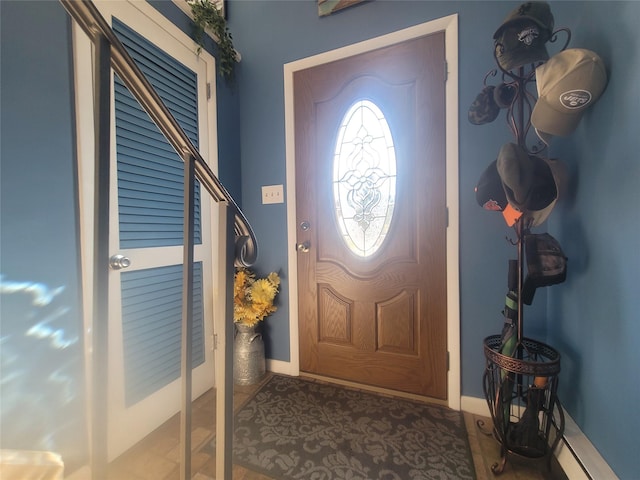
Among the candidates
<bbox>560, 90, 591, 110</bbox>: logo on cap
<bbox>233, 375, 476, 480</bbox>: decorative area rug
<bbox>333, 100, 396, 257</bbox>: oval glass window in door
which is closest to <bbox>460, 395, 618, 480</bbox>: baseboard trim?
<bbox>233, 375, 476, 480</bbox>: decorative area rug

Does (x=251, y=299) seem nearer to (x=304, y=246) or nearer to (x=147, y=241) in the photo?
(x=304, y=246)

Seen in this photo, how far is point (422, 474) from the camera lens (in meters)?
1.09

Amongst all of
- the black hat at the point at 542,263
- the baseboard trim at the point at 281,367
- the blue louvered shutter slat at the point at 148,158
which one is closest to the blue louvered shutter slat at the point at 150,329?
the blue louvered shutter slat at the point at 148,158

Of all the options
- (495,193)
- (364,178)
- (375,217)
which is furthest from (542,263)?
(364,178)

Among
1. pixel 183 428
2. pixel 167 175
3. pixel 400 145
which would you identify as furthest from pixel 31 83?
pixel 400 145

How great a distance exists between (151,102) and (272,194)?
1.30 m

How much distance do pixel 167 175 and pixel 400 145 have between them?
1.35 metres

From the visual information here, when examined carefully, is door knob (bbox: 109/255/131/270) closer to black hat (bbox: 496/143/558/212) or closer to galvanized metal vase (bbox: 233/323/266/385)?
galvanized metal vase (bbox: 233/323/266/385)

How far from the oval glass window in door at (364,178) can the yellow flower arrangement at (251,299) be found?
630mm

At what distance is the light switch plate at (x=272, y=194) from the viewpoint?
1828mm

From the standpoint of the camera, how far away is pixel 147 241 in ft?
4.36

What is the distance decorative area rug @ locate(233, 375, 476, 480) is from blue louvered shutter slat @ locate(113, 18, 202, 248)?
1106 mm

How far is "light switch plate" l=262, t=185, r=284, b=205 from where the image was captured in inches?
72.0

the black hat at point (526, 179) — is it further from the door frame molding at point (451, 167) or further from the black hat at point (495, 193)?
the door frame molding at point (451, 167)
